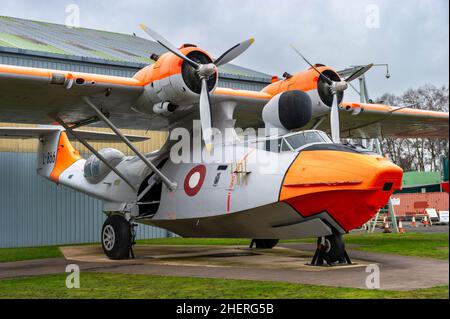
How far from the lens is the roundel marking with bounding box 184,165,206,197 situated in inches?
539

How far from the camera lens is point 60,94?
14.0m

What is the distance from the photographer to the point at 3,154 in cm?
2308

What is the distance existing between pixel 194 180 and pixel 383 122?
8.82 m

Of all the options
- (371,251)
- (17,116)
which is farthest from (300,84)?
(17,116)

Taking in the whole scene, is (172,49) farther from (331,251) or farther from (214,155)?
(331,251)

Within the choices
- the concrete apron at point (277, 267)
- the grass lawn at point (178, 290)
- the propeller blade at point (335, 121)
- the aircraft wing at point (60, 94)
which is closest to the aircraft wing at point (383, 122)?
the propeller blade at point (335, 121)

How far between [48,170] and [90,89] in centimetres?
702

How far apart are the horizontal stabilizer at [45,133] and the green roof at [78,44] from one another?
5.29 m

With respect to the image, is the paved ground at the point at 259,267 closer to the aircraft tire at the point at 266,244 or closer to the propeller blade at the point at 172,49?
the aircraft tire at the point at 266,244

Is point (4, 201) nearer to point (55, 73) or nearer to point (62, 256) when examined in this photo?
point (62, 256)

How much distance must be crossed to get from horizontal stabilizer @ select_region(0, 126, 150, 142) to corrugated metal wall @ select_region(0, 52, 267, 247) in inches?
165

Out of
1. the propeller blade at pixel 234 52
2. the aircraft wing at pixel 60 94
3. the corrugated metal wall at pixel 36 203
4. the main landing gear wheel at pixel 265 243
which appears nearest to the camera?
the aircraft wing at pixel 60 94

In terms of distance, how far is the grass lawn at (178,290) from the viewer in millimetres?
7832

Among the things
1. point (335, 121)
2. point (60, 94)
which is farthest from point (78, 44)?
point (335, 121)
